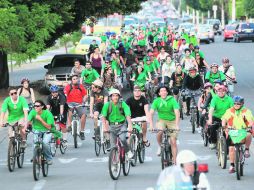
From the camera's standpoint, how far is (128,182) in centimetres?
1983

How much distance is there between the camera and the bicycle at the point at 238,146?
19.5 metres

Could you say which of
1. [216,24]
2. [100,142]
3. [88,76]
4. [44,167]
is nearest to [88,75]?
[88,76]

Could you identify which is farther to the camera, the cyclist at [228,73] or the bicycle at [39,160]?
the cyclist at [228,73]

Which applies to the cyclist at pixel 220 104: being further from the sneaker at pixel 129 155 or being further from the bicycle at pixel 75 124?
the bicycle at pixel 75 124

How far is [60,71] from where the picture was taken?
4112 centimetres

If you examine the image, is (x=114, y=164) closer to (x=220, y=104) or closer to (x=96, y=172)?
(x=96, y=172)

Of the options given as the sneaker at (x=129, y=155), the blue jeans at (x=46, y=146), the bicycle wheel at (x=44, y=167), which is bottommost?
the bicycle wheel at (x=44, y=167)

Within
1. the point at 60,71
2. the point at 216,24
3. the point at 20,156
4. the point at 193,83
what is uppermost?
the point at 193,83

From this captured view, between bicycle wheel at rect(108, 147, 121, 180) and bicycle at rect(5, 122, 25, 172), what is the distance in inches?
103

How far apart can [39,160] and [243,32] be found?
62.0 meters

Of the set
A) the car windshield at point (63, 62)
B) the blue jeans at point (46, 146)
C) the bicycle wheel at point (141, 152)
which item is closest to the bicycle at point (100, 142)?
the bicycle wheel at point (141, 152)

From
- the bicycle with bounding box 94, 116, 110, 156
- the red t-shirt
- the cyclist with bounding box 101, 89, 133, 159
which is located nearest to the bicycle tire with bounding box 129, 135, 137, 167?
the cyclist with bounding box 101, 89, 133, 159

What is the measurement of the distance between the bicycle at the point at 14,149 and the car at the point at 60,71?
55.7ft

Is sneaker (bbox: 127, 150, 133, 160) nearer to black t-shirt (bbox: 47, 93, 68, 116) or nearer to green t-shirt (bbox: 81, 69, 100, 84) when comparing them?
black t-shirt (bbox: 47, 93, 68, 116)
